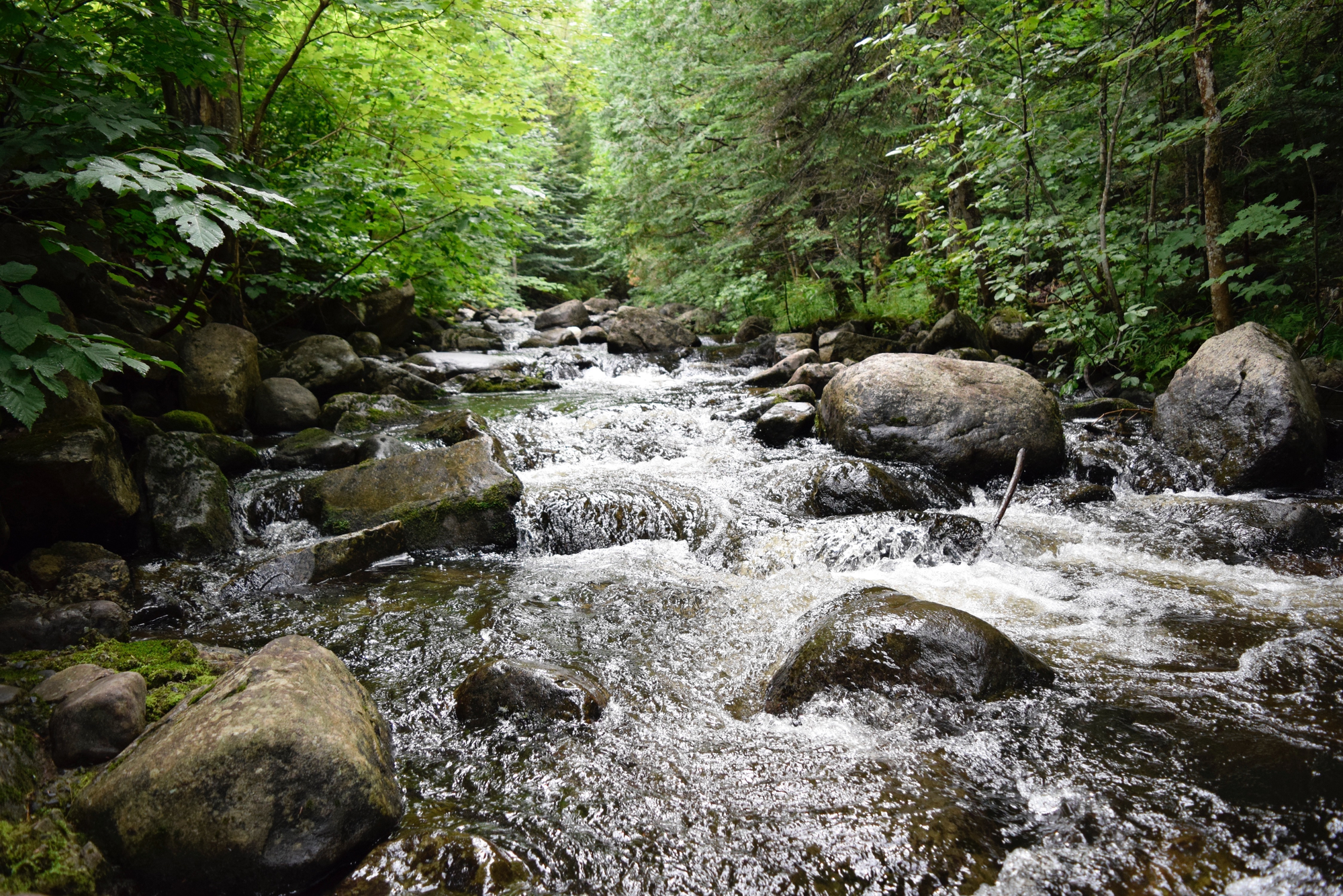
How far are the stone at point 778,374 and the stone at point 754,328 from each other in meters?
5.10

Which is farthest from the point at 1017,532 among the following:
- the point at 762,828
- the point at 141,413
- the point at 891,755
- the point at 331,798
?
the point at 141,413

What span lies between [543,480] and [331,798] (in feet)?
15.4

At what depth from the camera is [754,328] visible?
634 inches

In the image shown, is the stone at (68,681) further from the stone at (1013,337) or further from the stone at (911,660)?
the stone at (1013,337)

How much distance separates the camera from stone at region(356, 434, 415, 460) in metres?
6.64

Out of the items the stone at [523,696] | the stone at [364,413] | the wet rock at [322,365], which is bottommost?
the stone at [523,696]

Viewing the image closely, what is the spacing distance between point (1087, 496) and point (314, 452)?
779 centimetres

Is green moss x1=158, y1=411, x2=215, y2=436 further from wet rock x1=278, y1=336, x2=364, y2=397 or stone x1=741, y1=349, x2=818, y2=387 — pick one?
stone x1=741, y1=349, x2=818, y2=387

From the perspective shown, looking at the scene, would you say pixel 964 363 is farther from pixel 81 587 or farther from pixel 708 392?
pixel 81 587

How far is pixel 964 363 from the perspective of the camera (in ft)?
22.9

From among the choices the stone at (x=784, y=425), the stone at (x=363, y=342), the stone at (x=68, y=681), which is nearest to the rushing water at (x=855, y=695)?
the stone at (x=68, y=681)

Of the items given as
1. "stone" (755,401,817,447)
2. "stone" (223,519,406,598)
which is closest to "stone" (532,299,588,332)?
"stone" (755,401,817,447)

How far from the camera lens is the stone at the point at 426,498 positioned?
5.34m

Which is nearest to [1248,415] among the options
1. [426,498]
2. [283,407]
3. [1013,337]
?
[1013,337]
